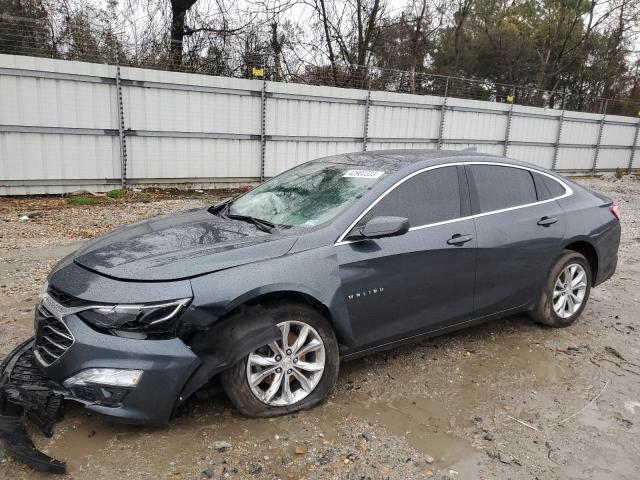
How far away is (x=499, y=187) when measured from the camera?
3963 millimetres

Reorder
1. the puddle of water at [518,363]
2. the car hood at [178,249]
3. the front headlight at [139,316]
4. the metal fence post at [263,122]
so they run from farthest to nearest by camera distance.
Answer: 1. the metal fence post at [263,122]
2. the puddle of water at [518,363]
3. the car hood at [178,249]
4. the front headlight at [139,316]

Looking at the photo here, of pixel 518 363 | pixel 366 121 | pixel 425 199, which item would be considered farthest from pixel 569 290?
pixel 366 121

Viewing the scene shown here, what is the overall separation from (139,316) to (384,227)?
1.47 metres

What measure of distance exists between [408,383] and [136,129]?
8771 mm

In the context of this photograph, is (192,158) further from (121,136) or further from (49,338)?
(49,338)

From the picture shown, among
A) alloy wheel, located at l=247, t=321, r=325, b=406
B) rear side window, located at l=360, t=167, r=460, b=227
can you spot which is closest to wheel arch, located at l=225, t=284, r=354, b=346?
alloy wheel, located at l=247, t=321, r=325, b=406

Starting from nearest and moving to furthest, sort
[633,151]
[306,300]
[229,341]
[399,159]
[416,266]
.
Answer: [229,341] → [306,300] → [416,266] → [399,159] → [633,151]

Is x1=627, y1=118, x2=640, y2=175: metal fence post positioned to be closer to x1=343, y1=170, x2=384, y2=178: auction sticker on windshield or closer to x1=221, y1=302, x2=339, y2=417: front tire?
x1=343, y1=170, x2=384, y2=178: auction sticker on windshield

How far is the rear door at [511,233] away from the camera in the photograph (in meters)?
3.73

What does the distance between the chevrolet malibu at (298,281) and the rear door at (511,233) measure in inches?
0.5

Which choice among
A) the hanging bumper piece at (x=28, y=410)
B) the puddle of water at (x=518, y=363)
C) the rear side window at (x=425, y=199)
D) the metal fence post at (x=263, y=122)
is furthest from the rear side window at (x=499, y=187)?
the metal fence post at (x=263, y=122)

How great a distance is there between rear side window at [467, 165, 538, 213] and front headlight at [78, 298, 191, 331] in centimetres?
232

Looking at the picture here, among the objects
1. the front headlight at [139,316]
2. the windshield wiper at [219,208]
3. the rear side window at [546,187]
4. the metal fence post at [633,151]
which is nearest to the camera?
the front headlight at [139,316]

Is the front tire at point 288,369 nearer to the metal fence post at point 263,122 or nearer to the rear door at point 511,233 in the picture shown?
the rear door at point 511,233
